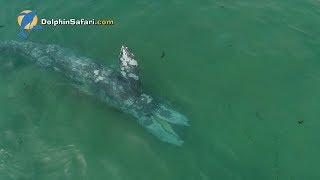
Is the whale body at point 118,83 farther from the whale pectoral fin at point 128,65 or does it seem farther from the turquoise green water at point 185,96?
the turquoise green water at point 185,96

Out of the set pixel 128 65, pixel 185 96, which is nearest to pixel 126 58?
pixel 128 65

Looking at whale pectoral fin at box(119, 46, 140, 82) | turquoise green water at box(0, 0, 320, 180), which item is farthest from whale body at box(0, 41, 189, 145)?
turquoise green water at box(0, 0, 320, 180)

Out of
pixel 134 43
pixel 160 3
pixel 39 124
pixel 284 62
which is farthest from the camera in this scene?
pixel 160 3

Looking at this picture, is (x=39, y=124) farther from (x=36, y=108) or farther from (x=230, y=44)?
(x=230, y=44)

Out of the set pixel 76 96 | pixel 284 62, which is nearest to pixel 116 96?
pixel 76 96

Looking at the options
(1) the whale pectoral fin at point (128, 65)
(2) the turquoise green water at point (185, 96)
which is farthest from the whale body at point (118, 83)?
(2) the turquoise green water at point (185, 96)

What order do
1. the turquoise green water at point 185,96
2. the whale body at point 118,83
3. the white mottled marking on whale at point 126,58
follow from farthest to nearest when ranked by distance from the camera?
the whale body at point 118,83, the white mottled marking on whale at point 126,58, the turquoise green water at point 185,96

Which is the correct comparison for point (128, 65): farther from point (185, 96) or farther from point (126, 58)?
point (185, 96)
